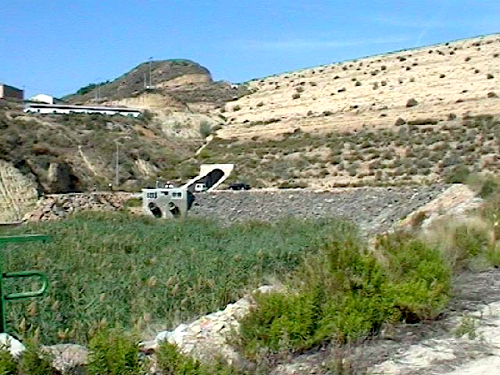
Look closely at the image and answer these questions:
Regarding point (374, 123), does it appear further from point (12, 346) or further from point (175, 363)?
point (175, 363)

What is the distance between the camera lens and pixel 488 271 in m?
12.4

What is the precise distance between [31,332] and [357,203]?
25.1 m

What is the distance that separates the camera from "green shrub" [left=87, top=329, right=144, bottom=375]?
598 centimetres

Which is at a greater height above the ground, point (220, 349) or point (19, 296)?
point (19, 296)

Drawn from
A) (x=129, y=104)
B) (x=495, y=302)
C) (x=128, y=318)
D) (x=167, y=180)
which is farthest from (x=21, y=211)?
(x=129, y=104)

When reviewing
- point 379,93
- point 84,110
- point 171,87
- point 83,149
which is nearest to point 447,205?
point 83,149

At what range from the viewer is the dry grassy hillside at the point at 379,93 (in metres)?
53.1

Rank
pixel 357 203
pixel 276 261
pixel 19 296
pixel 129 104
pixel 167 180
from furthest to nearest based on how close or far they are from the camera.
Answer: pixel 129 104, pixel 167 180, pixel 357 203, pixel 276 261, pixel 19 296

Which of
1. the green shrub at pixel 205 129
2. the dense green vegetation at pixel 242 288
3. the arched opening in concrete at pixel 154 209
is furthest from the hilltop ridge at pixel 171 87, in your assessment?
the dense green vegetation at pixel 242 288

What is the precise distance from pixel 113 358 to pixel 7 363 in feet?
2.45

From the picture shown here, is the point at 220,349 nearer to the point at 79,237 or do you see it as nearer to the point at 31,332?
the point at 31,332

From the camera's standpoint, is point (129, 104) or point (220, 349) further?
Result: point (129, 104)

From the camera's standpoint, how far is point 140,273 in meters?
14.1

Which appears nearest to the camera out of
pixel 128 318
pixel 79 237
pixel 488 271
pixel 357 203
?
pixel 128 318
